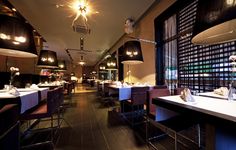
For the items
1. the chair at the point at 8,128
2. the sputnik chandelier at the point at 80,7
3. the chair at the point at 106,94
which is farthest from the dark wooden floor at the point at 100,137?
the sputnik chandelier at the point at 80,7

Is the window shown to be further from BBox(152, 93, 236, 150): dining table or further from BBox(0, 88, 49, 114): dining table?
BBox(0, 88, 49, 114): dining table

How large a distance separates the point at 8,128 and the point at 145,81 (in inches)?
151

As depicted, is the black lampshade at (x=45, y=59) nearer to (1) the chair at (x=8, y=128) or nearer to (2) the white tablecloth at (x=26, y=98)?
(2) the white tablecloth at (x=26, y=98)

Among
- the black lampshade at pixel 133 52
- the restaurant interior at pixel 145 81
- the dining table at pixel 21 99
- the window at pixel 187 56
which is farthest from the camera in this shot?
the black lampshade at pixel 133 52

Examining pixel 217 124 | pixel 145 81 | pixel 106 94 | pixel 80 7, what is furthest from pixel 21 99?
pixel 106 94

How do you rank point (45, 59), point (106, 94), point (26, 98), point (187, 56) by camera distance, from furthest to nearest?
point (106, 94), point (45, 59), point (187, 56), point (26, 98)

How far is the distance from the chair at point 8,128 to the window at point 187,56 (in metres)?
2.78

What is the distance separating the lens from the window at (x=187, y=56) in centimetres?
210

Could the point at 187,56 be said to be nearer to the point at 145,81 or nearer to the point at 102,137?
the point at 145,81

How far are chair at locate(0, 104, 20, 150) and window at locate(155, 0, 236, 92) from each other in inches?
110

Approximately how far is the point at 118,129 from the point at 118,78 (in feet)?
16.6

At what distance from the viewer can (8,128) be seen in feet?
2.90

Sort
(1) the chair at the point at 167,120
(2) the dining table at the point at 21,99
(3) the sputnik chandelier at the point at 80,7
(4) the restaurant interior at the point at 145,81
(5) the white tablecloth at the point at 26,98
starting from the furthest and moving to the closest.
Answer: (3) the sputnik chandelier at the point at 80,7, (5) the white tablecloth at the point at 26,98, (2) the dining table at the point at 21,99, (1) the chair at the point at 167,120, (4) the restaurant interior at the point at 145,81

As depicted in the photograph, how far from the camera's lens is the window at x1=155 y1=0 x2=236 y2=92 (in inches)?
82.9
